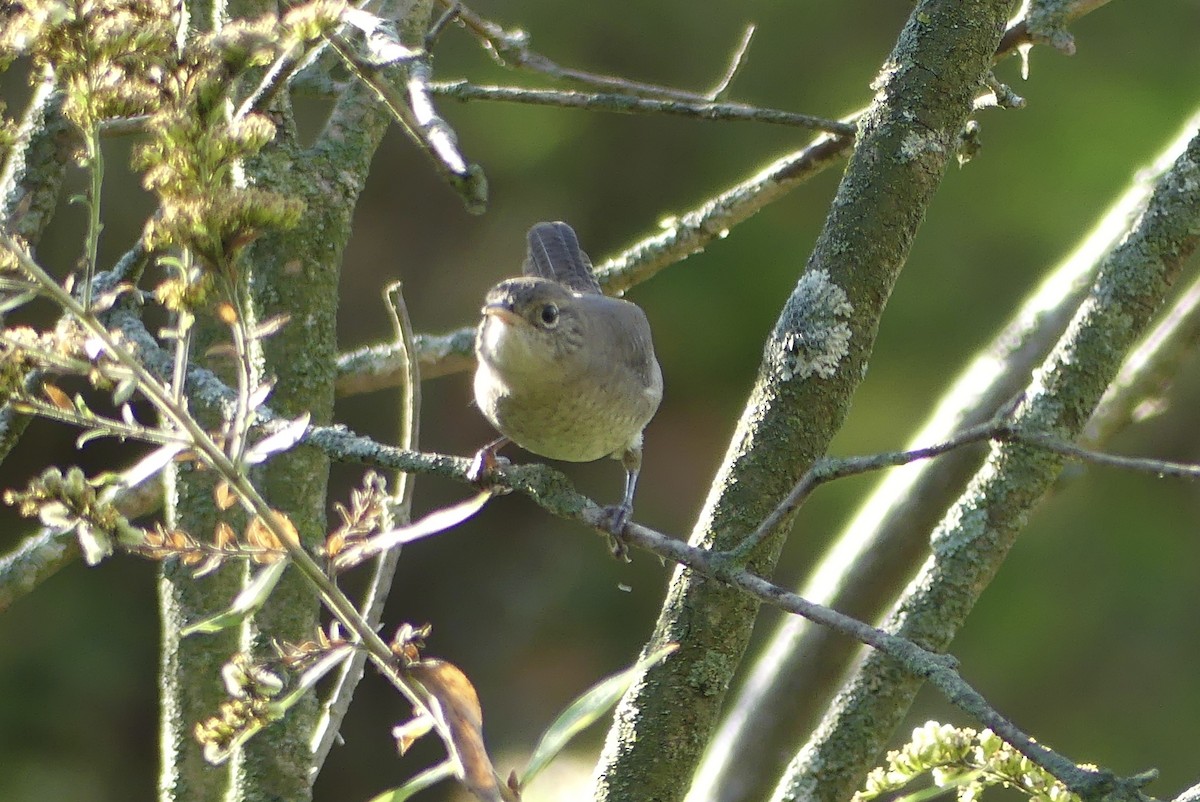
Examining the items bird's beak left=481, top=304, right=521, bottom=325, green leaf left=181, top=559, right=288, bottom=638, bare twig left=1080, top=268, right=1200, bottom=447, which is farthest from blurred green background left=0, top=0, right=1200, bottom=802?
green leaf left=181, top=559, right=288, bottom=638

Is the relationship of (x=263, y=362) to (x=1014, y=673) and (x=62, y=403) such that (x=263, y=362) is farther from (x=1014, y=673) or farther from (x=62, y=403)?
(x=1014, y=673)

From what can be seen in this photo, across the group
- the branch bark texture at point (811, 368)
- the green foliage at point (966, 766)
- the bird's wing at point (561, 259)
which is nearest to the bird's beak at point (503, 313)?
the bird's wing at point (561, 259)

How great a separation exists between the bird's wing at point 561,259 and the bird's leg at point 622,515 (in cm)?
43

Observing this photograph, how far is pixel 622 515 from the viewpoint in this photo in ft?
5.21

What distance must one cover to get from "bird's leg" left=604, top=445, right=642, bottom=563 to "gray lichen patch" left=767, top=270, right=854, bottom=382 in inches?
12.8

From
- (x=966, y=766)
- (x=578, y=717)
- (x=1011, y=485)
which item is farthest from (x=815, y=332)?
(x=578, y=717)

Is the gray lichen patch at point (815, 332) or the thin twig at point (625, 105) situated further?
the thin twig at point (625, 105)

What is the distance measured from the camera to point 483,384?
8.85ft

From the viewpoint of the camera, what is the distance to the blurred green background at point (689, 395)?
4512 mm

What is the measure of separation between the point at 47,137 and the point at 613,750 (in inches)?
55.8

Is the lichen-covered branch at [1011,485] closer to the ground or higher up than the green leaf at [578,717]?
higher up

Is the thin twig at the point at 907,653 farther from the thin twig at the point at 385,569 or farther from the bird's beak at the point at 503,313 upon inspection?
the bird's beak at the point at 503,313

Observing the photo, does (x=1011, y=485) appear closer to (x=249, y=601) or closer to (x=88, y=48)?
(x=249, y=601)

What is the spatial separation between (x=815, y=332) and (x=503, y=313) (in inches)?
37.1
